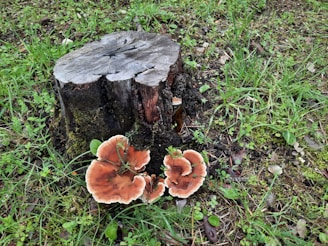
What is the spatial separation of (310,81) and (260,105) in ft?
2.91

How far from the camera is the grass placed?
8.68ft

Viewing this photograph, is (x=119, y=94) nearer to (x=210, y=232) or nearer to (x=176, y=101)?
(x=176, y=101)

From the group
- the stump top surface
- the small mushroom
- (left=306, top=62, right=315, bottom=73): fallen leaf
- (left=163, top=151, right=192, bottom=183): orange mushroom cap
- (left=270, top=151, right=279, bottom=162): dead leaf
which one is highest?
the stump top surface

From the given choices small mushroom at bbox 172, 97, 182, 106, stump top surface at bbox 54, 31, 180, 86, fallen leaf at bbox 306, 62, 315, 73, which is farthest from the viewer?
fallen leaf at bbox 306, 62, 315, 73

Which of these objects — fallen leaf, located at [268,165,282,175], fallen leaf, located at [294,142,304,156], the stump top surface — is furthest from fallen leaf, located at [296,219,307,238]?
the stump top surface

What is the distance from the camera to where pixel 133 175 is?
8.82 feet

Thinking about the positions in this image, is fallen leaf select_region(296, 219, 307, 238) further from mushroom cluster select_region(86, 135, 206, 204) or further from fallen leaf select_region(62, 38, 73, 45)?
fallen leaf select_region(62, 38, 73, 45)

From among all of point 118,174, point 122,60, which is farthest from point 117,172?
point 122,60

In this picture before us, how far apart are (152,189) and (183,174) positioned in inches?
11.6

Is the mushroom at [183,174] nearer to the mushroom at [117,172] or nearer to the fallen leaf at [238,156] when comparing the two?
the mushroom at [117,172]

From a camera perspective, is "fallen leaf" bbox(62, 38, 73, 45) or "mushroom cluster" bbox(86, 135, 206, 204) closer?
"mushroom cluster" bbox(86, 135, 206, 204)

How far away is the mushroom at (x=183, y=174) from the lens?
271cm

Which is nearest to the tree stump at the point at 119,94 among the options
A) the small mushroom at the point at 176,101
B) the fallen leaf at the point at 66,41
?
the small mushroom at the point at 176,101

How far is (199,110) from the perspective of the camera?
3508 millimetres
